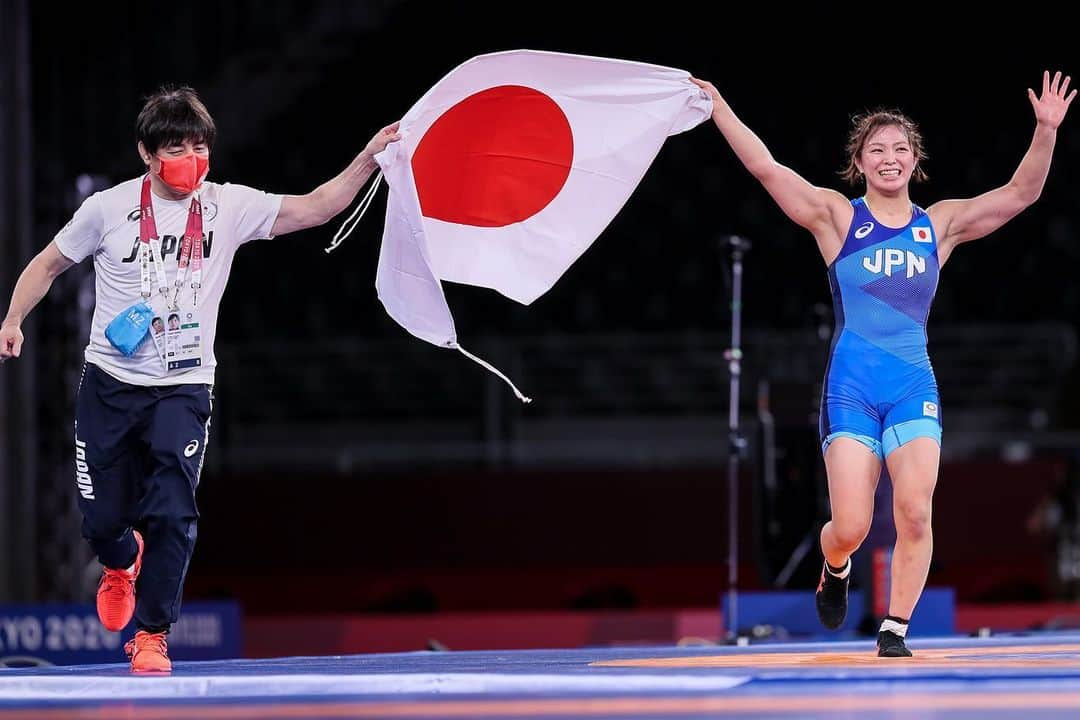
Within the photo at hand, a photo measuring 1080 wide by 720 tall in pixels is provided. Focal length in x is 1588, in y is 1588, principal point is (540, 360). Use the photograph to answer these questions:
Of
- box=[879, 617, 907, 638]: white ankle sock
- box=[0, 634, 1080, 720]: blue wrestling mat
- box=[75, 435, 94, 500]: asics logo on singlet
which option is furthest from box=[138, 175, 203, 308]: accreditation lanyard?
box=[879, 617, 907, 638]: white ankle sock

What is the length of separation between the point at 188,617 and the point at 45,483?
201 cm

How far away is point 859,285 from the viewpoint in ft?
18.0

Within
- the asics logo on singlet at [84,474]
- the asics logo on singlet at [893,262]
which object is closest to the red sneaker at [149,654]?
the asics logo on singlet at [84,474]

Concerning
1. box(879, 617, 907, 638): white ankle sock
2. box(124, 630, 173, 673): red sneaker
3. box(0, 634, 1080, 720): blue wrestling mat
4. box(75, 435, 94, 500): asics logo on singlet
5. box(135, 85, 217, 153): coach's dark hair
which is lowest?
box(124, 630, 173, 673): red sneaker

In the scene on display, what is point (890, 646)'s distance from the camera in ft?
16.9

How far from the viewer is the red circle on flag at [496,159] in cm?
614

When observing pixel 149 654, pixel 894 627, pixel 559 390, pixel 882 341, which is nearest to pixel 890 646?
pixel 894 627

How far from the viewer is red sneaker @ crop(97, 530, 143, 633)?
5469 millimetres

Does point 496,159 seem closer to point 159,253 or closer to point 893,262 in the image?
point 159,253

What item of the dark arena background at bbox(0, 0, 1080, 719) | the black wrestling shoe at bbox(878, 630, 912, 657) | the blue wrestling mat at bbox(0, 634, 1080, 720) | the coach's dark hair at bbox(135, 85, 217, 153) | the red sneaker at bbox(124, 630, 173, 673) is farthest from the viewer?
the dark arena background at bbox(0, 0, 1080, 719)

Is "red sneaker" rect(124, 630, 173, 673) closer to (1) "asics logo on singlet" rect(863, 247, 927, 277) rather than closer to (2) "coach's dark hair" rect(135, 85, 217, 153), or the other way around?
(2) "coach's dark hair" rect(135, 85, 217, 153)

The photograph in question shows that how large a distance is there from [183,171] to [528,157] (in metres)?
1.57

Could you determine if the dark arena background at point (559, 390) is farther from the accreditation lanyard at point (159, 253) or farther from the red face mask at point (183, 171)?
the red face mask at point (183, 171)

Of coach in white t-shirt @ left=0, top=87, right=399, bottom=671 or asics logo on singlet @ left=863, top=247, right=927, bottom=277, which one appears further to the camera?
asics logo on singlet @ left=863, top=247, right=927, bottom=277
